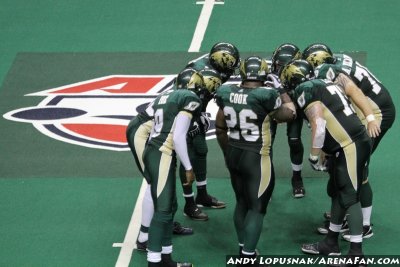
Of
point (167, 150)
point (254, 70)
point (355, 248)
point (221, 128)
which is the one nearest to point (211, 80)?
point (221, 128)

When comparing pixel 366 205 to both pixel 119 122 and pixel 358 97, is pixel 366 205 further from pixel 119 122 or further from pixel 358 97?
pixel 119 122

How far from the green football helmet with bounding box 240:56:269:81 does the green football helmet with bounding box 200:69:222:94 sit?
427 mm

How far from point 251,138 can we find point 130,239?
1.71m

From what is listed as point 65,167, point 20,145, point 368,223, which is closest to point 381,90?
point 368,223

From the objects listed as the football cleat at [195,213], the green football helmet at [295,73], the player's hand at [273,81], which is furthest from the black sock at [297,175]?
the green football helmet at [295,73]

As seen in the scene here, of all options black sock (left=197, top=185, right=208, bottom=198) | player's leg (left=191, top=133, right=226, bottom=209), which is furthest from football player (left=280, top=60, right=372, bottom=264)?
black sock (left=197, top=185, right=208, bottom=198)

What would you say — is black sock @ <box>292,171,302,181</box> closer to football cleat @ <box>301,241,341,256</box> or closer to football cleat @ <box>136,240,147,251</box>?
football cleat @ <box>301,241,341,256</box>

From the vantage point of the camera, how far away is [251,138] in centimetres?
809

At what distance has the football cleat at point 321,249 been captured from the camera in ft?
28.2

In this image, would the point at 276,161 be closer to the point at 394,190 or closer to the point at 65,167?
the point at 394,190

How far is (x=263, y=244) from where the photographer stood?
8859 millimetres

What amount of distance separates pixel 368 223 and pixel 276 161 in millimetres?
1737

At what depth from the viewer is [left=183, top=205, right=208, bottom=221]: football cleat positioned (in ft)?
30.7

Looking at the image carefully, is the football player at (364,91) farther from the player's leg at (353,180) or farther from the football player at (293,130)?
the player's leg at (353,180)
